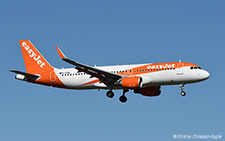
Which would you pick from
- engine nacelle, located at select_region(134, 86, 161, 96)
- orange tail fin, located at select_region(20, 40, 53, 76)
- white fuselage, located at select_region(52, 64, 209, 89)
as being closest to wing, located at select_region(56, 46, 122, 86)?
white fuselage, located at select_region(52, 64, 209, 89)

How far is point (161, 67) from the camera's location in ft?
180

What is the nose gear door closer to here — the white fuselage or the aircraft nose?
the white fuselage

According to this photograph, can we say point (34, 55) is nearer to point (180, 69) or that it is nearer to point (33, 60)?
point (33, 60)

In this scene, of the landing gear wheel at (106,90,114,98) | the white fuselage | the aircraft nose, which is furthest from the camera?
the landing gear wheel at (106,90,114,98)

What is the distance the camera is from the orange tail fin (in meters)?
61.8

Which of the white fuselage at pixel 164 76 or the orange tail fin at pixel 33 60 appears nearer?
the white fuselage at pixel 164 76

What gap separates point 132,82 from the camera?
5416 cm

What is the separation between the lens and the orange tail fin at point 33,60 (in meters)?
61.8

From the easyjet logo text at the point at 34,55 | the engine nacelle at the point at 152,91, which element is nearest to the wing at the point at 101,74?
the engine nacelle at the point at 152,91

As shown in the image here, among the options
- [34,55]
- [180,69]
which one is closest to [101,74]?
[180,69]

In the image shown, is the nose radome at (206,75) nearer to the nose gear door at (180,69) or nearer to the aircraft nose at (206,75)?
the aircraft nose at (206,75)

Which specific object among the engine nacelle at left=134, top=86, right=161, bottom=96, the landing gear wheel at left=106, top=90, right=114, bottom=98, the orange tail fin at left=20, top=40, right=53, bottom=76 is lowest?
the landing gear wheel at left=106, top=90, right=114, bottom=98

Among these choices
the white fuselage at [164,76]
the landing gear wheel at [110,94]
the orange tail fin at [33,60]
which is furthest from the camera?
the orange tail fin at [33,60]

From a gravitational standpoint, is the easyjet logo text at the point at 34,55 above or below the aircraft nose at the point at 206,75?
above
